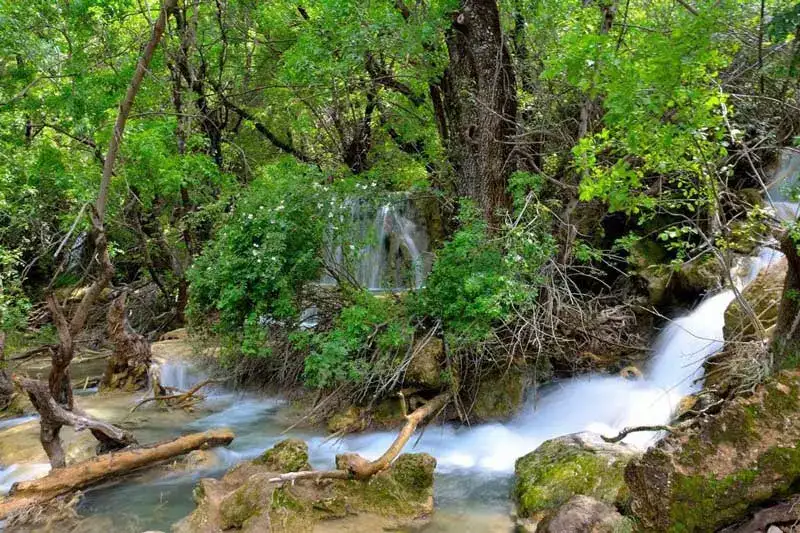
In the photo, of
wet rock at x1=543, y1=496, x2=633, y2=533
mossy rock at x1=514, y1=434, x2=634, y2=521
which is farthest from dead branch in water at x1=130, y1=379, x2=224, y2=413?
wet rock at x1=543, y1=496, x2=633, y2=533

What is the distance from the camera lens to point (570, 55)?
188 inches

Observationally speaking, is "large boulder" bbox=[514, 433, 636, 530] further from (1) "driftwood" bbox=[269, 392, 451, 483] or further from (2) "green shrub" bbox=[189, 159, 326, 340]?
(2) "green shrub" bbox=[189, 159, 326, 340]

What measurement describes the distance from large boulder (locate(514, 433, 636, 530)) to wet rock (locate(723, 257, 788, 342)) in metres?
Answer: 1.99

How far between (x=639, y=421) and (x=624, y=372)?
4.62 feet

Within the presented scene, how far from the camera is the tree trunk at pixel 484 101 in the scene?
7.77 metres

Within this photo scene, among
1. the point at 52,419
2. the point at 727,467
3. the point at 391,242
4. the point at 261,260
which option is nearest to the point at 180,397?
the point at 261,260

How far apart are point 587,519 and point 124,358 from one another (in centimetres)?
781

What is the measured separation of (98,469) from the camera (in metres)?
5.52

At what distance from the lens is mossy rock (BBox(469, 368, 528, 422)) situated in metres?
7.31

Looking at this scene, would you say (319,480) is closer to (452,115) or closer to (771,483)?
(771,483)

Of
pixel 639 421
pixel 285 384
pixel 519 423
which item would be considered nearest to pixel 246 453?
pixel 285 384

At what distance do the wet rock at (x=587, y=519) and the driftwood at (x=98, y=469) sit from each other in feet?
13.5

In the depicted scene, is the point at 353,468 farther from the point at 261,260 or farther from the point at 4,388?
the point at 4,388

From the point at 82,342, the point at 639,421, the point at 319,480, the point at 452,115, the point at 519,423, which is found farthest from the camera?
the point at 82,342
